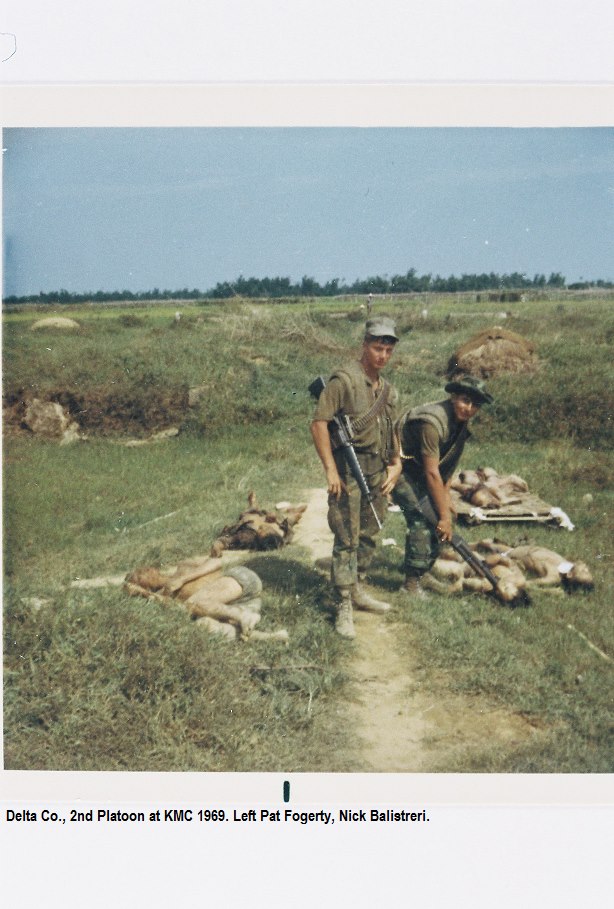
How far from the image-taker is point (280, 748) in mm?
5375

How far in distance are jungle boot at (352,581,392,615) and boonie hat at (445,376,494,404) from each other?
157cm

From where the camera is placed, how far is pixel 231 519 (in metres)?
6.18

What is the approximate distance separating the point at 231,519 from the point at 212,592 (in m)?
0.66

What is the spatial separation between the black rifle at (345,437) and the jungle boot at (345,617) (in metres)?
0.61

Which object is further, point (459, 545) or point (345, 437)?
point (459, 545)

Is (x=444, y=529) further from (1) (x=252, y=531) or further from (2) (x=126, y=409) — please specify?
(2) (x=126, y=409)

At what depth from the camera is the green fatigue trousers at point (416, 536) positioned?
5.93 meters

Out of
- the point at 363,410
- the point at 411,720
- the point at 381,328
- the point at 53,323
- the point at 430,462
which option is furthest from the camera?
the point at 53,323

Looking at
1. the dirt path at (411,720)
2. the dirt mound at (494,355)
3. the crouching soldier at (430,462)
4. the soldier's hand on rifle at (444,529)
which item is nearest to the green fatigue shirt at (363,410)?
the crouching soldier at (430,462)

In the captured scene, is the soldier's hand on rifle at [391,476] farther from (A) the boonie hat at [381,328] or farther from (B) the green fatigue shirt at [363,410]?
(A) the boonie hat at [381,328]

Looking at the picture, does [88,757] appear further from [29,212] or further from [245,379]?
[29,212]

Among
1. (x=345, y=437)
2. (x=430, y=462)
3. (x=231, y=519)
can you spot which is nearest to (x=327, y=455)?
(x=345, y=437)

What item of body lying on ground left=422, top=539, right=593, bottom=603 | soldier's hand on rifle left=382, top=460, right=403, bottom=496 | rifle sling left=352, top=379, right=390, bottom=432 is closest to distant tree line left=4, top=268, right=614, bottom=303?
rifle sling left=352, top=379, right=390, bottom=432
